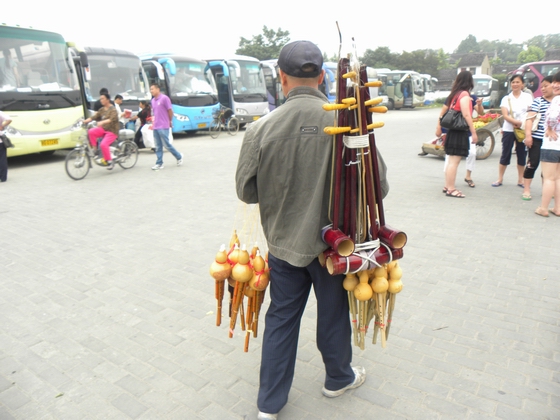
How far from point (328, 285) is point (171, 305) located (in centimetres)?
192

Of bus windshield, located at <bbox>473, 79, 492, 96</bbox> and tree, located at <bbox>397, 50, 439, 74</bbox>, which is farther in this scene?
tree, located at <bbox>397, 50, 439, 74</bbox>

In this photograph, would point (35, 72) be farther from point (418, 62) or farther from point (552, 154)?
point (418, 62)

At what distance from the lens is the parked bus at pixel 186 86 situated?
1549cm

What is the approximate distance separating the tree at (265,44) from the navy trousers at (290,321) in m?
48.6

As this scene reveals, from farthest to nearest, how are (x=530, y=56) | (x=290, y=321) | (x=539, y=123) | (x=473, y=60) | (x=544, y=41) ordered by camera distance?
(x=544, y=41), (x=530, y=56), (x=473, y=60), (x=539, y=123), (x=290, y=321)

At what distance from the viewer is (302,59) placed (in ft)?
6.61

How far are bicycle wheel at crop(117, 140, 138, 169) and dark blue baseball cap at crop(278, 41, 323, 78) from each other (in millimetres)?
8604

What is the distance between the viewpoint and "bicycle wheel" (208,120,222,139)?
54.5 feet

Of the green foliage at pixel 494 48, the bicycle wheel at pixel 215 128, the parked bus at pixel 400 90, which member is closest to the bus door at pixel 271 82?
the bicycle wheel at pixel 215 128

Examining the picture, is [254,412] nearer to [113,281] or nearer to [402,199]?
[113,281]

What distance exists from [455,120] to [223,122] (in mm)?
11888

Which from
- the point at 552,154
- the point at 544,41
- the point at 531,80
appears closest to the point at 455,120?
the point at 552,154

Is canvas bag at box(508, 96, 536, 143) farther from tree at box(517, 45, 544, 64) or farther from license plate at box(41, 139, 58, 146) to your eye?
tree at box(517, 45, 544, 64)

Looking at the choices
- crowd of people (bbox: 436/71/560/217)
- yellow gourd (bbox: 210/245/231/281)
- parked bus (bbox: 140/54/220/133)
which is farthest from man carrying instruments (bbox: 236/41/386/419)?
parked bus (bbox: 140/54/220/133)
